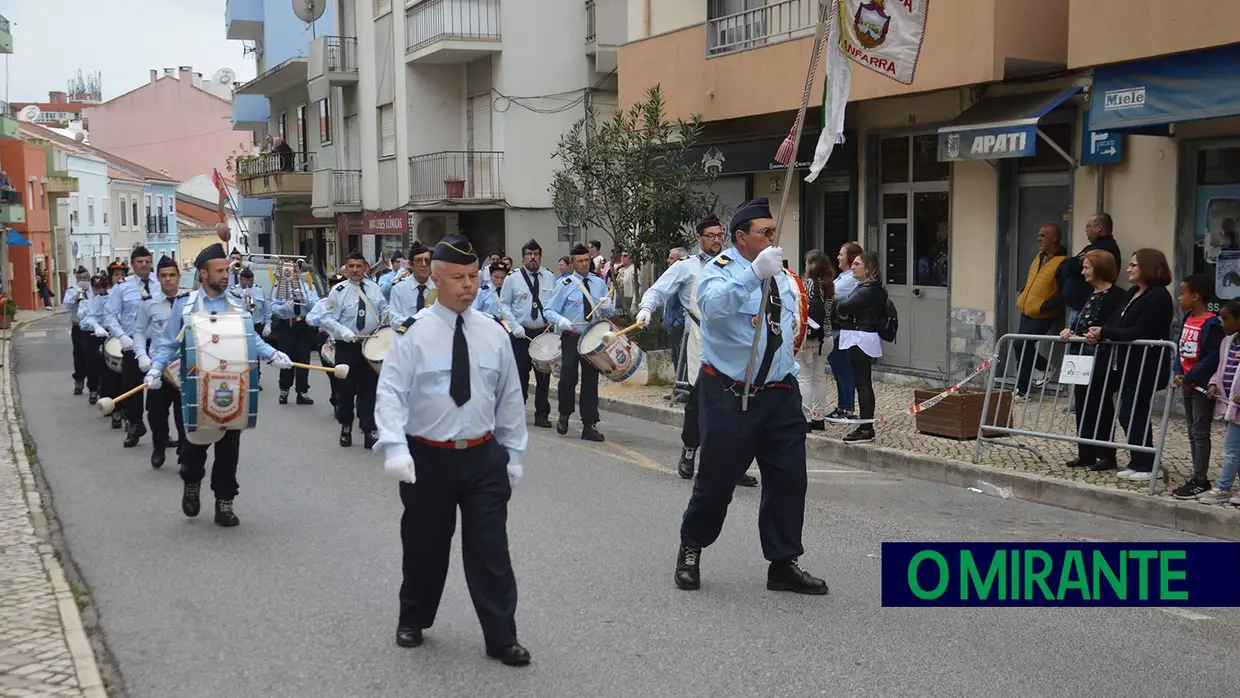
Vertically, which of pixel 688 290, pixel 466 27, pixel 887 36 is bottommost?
pixel 688 290

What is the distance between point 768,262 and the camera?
6363mm

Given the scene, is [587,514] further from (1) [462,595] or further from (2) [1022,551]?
(2) [1022,551]

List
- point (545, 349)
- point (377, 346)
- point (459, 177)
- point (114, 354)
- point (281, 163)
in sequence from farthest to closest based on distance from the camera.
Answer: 1. point (281, 163)
2. point (459, 177)
3. point (545, 349)
4. point (114, 354)
5. point (377, 346)

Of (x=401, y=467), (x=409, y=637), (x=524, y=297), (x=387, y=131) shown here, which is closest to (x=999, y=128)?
(x=524, y=297)

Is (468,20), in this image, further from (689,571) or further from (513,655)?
(513,655)

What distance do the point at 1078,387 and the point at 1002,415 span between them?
88cm

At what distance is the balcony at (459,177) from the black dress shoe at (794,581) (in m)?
22.0

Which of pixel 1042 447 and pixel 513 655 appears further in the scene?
pixel 1042 447

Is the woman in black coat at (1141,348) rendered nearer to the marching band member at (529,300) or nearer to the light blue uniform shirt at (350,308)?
the marching band member at (529,300)

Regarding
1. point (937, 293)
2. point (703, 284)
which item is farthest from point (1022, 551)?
point (937, 293)

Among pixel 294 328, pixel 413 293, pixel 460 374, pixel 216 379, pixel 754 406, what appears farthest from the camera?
pixel 294 328

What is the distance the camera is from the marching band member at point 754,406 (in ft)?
21.7

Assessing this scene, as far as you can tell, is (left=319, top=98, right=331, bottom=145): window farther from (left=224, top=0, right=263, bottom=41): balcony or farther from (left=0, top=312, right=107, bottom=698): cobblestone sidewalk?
(left=0, top=312, right=107, bottom=698): cobblestone sidewalk

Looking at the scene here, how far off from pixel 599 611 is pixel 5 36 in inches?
1898
